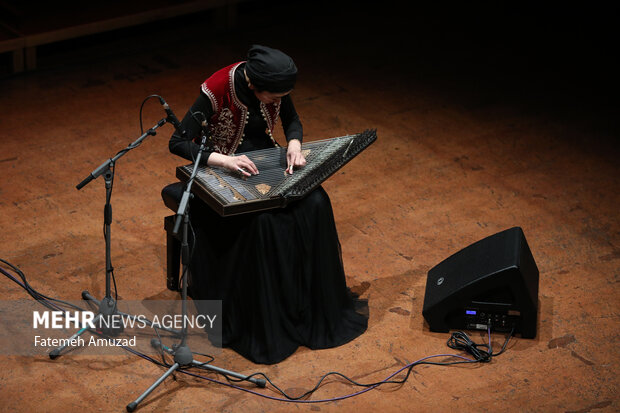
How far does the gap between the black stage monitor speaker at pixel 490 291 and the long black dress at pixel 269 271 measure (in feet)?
1.40

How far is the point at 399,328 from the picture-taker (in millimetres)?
4117

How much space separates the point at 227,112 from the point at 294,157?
377 millimetres

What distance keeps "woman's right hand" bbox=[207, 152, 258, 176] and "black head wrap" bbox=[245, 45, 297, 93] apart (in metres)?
0.33

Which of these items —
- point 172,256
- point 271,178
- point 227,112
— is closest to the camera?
point 271,178

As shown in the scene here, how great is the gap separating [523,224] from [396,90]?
1.95 m

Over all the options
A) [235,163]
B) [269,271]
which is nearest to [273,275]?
[269,271]

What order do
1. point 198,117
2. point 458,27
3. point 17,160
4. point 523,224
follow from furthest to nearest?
point 458,27, point 17,160, point 523,224, point 198,117

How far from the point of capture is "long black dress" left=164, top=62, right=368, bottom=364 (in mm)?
3793

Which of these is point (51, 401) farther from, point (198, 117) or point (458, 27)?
point (458, 27)

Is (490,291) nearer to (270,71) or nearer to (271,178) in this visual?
(271,178)

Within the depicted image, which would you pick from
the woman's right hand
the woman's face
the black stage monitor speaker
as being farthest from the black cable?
the woman's face

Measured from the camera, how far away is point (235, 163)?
12.5ft

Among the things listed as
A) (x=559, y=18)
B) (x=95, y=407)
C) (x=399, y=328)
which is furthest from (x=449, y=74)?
(x=95, y=407)

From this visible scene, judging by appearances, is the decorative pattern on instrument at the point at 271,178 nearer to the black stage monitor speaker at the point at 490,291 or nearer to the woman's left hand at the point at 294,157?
the woman's left hand at the point at 294,157
